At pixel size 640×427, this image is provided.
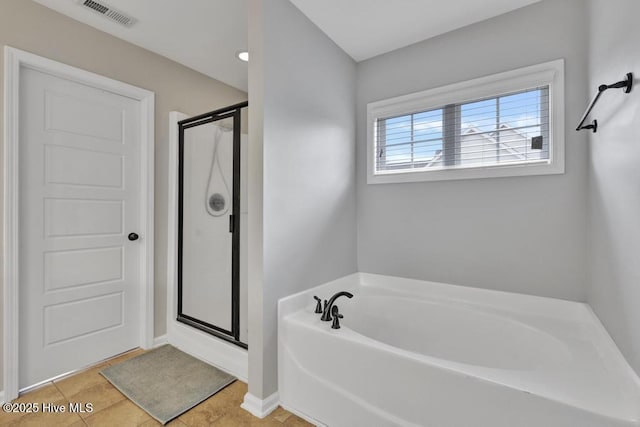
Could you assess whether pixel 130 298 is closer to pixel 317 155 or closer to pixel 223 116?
pixel 223 116

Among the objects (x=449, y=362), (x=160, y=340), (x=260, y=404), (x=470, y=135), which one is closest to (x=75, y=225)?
(x=160, y=340)

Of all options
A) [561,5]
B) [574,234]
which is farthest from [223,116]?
[574,234]

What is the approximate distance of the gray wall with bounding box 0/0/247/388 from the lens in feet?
6.21

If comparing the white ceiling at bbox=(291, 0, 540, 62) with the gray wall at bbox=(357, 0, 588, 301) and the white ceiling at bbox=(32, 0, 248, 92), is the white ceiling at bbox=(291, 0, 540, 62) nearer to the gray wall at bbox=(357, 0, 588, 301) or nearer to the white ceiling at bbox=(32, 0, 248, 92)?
the gray wall at bbox=(357, 0, 588, 301)

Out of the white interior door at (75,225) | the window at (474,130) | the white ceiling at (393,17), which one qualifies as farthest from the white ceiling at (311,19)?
the white interior door at (75,225)

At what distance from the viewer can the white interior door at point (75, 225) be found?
1.94 meters

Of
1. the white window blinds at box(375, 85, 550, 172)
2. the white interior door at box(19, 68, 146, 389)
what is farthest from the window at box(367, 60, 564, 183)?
the white interior door at box(19, 68, 146, 389)

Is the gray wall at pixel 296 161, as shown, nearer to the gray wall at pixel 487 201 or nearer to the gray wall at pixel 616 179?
the gray wall at pixel 487 201

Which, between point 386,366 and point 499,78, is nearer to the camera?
point 386,366

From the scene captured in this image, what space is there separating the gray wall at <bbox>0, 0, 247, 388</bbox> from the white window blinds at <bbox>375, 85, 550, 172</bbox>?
1741 mm

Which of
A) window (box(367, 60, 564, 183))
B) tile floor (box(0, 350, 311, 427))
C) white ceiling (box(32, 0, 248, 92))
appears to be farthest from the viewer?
white ceiling (box(32, 0, 248, 92))

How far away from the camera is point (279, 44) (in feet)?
5.97

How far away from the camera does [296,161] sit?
1957 millimetres

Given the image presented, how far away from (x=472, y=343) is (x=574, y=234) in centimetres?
88
